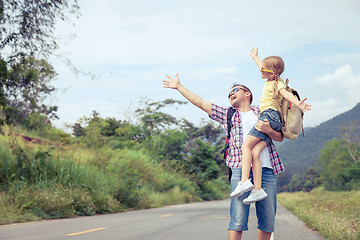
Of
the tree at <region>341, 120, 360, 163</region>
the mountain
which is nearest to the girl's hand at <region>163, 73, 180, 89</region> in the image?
the tree at <region>341, 120, 360, 163</region>

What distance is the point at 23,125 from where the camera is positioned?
33875 mm

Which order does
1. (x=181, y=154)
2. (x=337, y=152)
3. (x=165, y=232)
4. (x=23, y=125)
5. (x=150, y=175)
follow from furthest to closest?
1. (x=337, y=152)
2. (x=181, y=154)
3. (x=23, y=125)
4. (x=150, y=175)
5. (x=165, y=232)

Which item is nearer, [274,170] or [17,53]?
[274,170]

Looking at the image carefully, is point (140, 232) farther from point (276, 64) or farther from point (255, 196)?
point (276, 64)

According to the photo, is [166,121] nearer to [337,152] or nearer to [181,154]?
[181,154]

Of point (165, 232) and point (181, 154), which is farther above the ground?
point (181, 154)

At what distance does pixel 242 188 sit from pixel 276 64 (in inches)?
50.9

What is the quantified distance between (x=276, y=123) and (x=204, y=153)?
38659mm

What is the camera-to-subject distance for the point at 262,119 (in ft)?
15.0

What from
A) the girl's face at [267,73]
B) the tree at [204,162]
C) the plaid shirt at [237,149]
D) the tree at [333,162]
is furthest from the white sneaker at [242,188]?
the tree at [333,162]

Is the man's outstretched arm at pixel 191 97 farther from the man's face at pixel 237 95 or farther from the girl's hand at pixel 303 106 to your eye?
the girl's hand at pixel 303 106

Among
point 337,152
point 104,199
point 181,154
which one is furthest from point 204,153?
point 337,152

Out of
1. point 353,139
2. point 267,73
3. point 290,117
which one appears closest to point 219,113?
point 267,73

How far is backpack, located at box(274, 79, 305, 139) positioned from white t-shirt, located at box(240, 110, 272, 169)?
28 centimetres
